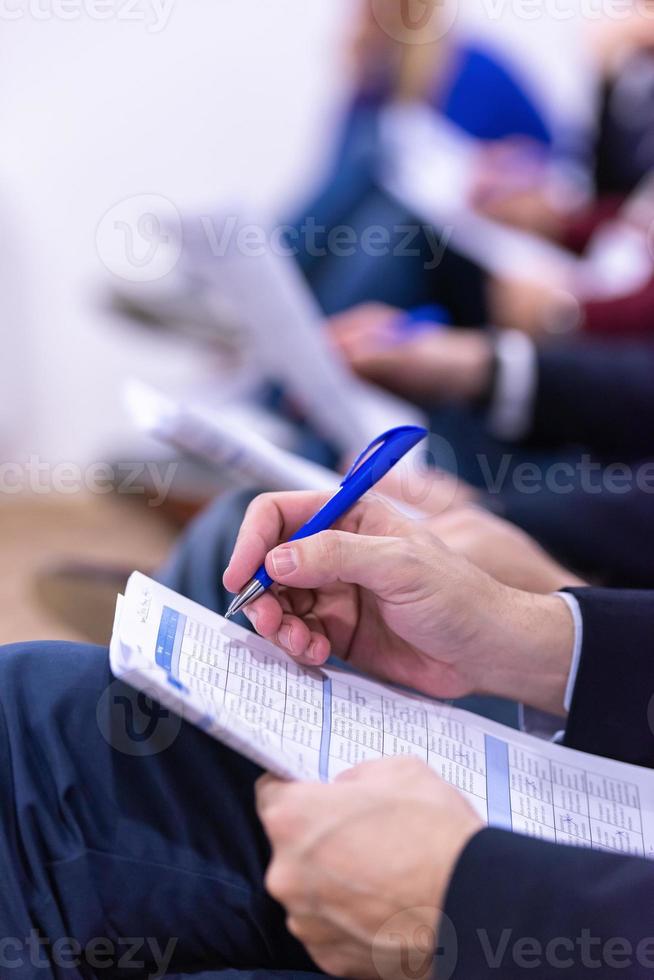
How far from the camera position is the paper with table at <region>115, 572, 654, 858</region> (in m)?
0.44

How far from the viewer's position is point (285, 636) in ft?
1.67

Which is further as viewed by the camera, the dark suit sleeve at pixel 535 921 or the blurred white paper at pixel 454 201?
the blurred white paper at pixel 454 201

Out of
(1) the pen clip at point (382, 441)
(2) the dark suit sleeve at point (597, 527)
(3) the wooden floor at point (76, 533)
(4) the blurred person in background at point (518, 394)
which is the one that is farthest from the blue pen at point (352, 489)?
(3) the wooden floor at point (76, 533)

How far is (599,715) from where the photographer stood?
558 millimetres

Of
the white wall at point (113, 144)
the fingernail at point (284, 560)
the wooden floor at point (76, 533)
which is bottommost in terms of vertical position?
the wooden floor at point (76, 533)

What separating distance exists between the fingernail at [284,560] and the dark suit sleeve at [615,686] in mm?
194

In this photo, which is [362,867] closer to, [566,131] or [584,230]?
[584,230]

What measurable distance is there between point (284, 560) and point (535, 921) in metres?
→ 0.20

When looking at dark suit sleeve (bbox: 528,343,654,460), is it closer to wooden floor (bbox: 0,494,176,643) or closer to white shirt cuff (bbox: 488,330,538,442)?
white shirt cuff (bbox: 488,330,538,442)

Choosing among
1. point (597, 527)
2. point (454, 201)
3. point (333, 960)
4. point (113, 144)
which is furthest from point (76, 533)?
point (333, 960)

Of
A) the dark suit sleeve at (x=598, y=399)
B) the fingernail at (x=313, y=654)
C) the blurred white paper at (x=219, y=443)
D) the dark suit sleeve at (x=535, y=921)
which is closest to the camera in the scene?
the dark suit sleeve at (x=535, y=921)

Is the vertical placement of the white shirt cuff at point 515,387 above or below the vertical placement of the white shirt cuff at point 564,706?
below

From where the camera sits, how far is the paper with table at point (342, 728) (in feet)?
1.43

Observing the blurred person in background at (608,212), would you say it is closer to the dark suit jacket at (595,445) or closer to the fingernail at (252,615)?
the dark suit jacket at (595,445)
